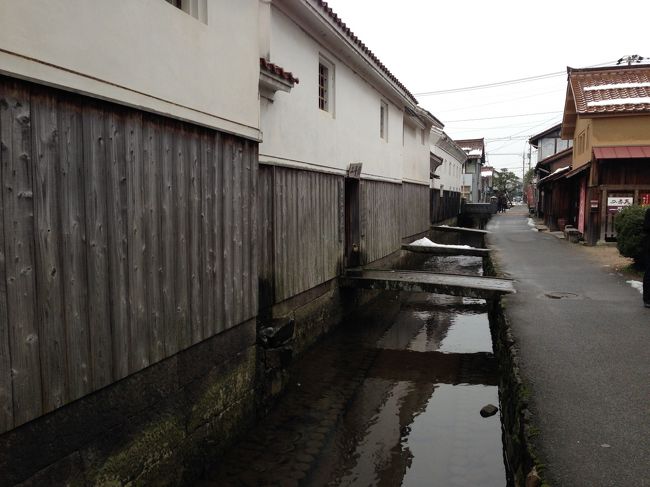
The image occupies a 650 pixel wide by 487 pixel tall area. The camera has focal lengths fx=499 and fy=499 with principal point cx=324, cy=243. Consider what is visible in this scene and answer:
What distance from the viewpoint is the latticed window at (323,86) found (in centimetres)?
1003

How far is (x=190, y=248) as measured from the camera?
5.00 m

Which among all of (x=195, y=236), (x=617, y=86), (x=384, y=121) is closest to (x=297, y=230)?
(x=195, y=236)

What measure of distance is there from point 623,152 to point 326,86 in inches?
453

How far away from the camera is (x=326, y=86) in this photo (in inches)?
407

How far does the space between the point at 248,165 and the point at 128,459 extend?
346cm

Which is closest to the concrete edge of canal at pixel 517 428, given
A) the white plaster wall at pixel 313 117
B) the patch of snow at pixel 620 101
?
the white plaster wall at pixel 313 117

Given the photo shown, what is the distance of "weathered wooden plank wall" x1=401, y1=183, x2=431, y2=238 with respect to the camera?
17.3 m

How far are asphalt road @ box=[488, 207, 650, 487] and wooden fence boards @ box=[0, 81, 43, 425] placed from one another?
357cm

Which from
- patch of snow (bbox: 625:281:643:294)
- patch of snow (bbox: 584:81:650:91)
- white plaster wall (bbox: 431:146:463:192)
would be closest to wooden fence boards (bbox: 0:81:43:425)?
A: patch of snow (bbox: 625:281:643:294)

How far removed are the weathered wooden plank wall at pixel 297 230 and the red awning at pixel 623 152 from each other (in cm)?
1057

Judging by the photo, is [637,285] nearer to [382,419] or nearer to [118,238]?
[382,419]

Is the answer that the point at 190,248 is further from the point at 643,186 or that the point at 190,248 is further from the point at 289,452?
the point at 643,186

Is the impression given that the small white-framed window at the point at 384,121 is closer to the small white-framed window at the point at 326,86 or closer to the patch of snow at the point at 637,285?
the small white-framed window at the point at 326,86

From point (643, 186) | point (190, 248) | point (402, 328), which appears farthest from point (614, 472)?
point (643, 186)
